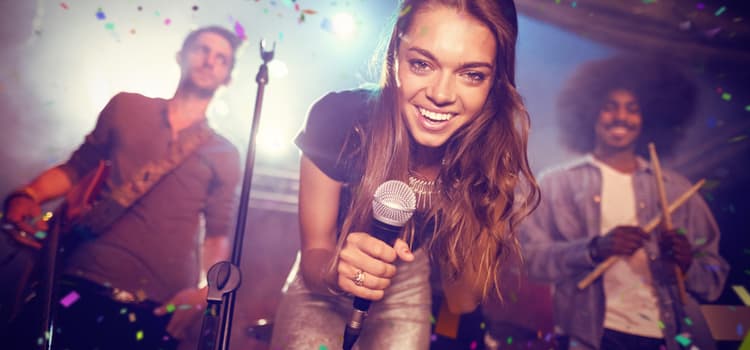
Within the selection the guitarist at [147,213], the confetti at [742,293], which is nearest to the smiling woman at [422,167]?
the guitarist at [147,213]

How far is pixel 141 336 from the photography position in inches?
63.1

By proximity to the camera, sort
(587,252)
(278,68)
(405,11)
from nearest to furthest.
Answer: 1. (405,11)
2. (278,68)
3. (587,252)

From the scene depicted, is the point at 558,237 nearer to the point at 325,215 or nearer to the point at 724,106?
the point at 325,215

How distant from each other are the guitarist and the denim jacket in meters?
1.86

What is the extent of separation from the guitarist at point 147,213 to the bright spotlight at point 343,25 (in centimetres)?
53

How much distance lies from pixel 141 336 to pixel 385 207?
1369 mm

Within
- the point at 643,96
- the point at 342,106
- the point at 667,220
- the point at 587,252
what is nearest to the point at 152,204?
the point at 342,106

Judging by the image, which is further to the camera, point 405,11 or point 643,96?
point 643,96

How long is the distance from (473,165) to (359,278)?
74 cm

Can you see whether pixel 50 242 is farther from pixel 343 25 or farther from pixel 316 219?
pixel 343 25

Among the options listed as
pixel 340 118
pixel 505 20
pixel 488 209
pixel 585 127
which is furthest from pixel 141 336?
pixel 585 127

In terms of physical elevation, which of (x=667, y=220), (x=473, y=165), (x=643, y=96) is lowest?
(x=667, y=220)

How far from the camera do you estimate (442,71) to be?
4.39 feet

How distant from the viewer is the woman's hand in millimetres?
943
